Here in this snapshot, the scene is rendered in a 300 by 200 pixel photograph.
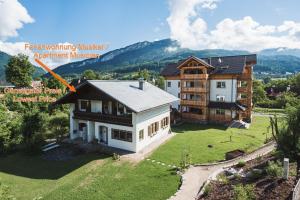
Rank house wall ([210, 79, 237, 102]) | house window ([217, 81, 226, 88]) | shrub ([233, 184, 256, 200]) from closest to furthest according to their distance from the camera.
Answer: shrub ([233, 184, 256, 200]) → house wall ([210, 79, 237, 102]) → house window ([217, 81, 226, 88])

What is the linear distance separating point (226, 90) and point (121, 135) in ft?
70.3

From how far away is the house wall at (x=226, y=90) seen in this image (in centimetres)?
3522

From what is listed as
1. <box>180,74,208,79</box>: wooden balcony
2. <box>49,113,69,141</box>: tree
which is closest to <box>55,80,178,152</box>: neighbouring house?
<box>49,113,69,141</box>: tree

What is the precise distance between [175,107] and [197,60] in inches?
404

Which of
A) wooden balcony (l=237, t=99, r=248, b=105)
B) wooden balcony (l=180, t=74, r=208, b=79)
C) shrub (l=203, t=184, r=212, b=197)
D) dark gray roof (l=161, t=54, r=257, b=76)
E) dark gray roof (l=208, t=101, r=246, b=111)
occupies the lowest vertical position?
shrub (l=203, t=184, r=212, b=197)

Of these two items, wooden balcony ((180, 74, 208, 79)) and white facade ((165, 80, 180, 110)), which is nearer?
wooden balcony ((180, 74, 208, 79))

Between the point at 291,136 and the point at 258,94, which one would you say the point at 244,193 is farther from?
the point at 258,94

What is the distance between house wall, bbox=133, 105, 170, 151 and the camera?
71.0 feet

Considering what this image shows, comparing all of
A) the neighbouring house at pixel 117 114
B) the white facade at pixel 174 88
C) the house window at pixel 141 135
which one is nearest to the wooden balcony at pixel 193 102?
the white facade at pixel 174 88

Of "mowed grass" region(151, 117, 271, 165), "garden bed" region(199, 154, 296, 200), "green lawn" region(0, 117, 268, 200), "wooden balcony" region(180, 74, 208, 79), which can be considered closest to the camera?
"garden bed" region(199, 154, 296, 200)

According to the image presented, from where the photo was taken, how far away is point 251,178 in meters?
13.3

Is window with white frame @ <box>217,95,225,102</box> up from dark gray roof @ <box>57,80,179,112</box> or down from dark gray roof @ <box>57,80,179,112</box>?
down

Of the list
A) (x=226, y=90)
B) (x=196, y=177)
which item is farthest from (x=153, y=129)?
(x=226, y=90)

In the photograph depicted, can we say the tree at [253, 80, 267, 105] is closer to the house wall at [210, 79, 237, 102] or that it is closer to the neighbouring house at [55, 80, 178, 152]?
the house wall at [210, 79, 237, 102]
